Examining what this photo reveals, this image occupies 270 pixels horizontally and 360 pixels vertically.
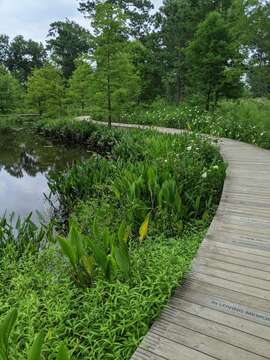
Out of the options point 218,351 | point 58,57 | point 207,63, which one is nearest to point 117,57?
point 207,63

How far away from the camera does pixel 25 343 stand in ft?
6.64

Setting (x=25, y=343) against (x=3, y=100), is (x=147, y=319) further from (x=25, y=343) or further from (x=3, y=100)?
(x=3, y=100)

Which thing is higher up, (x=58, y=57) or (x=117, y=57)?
(x=58, y=57)

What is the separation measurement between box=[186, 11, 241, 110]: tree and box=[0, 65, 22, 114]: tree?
683 inches

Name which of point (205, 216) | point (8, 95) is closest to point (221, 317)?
point (205, 216)

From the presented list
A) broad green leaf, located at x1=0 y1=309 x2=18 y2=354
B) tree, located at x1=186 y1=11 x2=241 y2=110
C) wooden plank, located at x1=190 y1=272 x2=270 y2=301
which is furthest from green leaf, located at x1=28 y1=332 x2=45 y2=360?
tree, located at x1=186 y1=11 x2=241 y2=110

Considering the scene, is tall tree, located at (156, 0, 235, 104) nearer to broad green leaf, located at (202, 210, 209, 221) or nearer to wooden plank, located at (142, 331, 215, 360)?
broad green leaf, located at (202, 210, 209, 221)

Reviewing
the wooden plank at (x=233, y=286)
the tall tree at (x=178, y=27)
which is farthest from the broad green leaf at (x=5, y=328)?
the tall tree at (x=178, y=27)

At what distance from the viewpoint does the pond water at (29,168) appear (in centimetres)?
696

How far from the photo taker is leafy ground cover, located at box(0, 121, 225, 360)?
205 cm

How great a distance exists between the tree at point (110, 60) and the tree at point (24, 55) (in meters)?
35.3

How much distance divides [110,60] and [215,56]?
5042 mm

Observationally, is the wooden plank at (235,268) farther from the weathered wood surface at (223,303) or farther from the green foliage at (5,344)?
the green foliage at (5,344)

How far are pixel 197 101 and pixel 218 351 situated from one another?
16.4 meters
